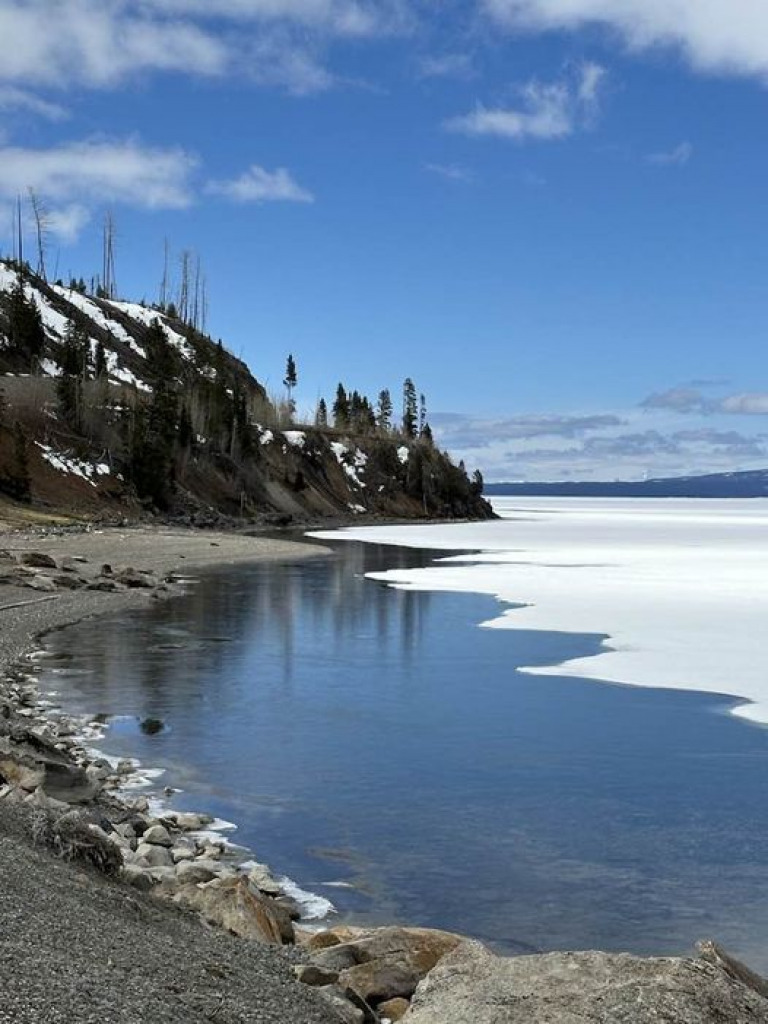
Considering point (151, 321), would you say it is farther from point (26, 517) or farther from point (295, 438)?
point (26, 517)

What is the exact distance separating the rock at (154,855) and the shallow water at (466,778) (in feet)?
3.58

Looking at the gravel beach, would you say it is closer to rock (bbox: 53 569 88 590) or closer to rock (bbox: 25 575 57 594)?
rock (bbox: 25 575 57 594)

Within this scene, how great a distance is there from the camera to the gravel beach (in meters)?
4.95

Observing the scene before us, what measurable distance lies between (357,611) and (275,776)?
18139 mm

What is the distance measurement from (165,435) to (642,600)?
61.3m

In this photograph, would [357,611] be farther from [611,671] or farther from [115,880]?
[115,880]

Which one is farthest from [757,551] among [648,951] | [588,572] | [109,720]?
[648,951]

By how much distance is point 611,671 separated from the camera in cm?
2044

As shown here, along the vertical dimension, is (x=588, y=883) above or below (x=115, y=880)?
below

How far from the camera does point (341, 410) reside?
152m

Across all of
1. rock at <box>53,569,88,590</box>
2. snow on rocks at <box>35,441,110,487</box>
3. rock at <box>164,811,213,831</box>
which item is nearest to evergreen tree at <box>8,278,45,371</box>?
snow on rocks at <box>35,441,110,487</box>

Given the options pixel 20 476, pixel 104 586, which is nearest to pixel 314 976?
pixel 104 586

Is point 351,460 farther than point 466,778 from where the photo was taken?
Yes

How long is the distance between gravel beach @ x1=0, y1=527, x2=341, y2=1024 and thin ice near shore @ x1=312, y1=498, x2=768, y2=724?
11.5 m
